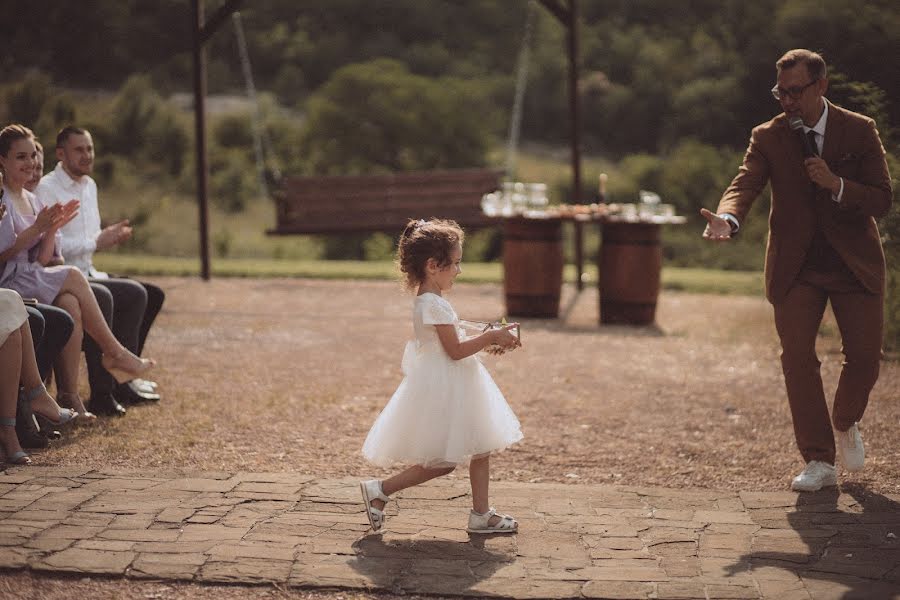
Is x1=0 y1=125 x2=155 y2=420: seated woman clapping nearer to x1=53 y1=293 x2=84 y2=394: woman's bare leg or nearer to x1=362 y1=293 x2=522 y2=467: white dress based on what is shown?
x1=53 y1=293 x2=84 y2=394: woman's bare leg

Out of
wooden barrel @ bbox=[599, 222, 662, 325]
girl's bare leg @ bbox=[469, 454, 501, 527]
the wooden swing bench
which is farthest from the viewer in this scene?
the wooden swing bench

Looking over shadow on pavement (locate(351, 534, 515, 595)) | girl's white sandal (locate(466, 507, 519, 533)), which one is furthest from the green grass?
shadow on pavement (locate(351, 534, 515, 595))

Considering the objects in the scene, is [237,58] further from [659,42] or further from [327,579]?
[327,579]

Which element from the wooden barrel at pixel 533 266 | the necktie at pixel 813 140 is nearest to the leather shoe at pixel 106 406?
the necktie at pixel 813 140

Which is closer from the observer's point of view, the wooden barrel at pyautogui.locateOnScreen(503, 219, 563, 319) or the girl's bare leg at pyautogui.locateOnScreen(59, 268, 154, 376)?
the girl's bare leg at pyautogui.locateOnScreen(59, 268, 154, 376)

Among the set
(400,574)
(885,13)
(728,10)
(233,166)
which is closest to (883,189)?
(400,574)

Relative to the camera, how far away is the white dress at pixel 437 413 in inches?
187

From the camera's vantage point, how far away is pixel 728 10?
31844 mm

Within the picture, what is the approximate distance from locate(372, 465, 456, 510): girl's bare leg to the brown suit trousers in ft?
6.19

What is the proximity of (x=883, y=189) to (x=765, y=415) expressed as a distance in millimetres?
2316

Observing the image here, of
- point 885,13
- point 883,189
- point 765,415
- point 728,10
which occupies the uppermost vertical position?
point 728,10

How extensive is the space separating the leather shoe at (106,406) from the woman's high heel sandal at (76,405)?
0.25 meters

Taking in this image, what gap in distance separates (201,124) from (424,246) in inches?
399

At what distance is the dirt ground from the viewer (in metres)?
6.02
